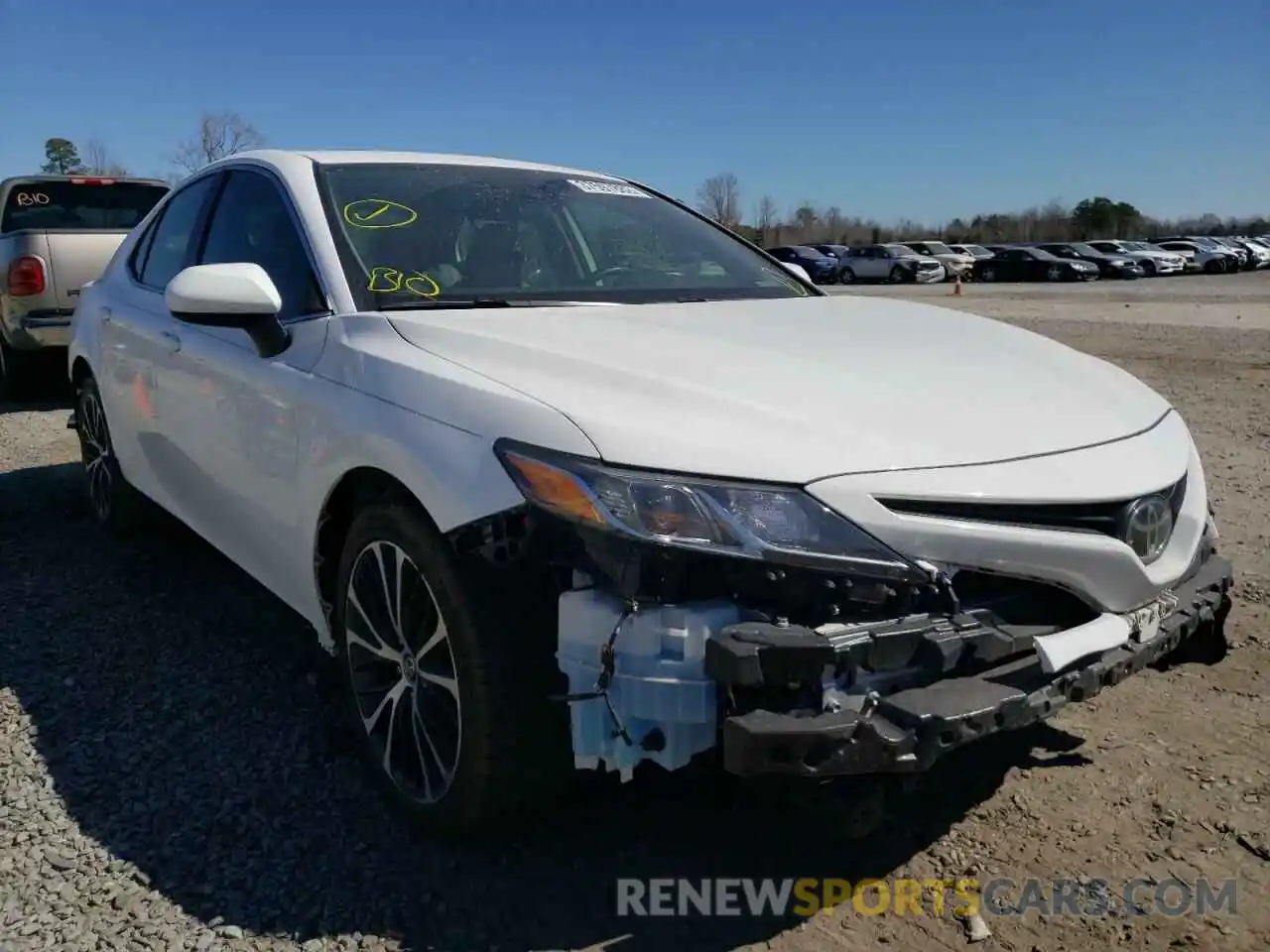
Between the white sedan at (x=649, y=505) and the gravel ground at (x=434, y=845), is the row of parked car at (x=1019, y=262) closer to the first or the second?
the gravel ground at (x=434, y=845)

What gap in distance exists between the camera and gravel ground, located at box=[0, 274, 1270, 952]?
89.7 inches

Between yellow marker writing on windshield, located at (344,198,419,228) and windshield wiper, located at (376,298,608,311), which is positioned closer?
windshield wiper, located at (376,298,608,311)

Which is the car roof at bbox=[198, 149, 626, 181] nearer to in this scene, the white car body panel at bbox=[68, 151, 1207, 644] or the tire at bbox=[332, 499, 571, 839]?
the white car body panel at bbox=[68, 151, 1207, 644]

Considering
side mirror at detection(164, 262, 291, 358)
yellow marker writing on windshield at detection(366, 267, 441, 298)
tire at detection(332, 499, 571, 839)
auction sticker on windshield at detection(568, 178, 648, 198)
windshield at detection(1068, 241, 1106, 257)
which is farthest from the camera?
windshield at detection(1068, 241, 1106, 257)

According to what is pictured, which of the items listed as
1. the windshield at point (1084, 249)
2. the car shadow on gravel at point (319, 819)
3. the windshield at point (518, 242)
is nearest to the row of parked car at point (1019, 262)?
the windshield at point (1084, 249)

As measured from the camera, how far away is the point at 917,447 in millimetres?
2127

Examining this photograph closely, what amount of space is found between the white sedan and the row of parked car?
A: 3438 centimetres

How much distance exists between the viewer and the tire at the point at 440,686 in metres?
2.23

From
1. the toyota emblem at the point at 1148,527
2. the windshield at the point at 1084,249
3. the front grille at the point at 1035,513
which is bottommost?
the toyota emblem at the point at 1148,527

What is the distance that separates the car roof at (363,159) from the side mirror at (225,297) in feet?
2.17

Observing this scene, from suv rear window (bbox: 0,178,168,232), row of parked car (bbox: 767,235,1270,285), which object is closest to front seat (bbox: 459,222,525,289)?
suv rear window (bbox: 0,178,168,232)

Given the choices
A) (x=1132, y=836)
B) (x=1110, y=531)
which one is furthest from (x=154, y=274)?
(x=1132, y=836)

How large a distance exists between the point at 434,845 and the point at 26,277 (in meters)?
7.25

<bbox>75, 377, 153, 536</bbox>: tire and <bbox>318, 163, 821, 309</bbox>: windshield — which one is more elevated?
<bbox>318, 163, 821, 309</bbox>: windshield
